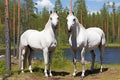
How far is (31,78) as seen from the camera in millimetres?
12438

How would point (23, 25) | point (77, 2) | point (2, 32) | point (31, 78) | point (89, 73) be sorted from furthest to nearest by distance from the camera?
point (77, 2)
point (23, 25)
point (2, 32)
point (89, 73)
point (31, 78)

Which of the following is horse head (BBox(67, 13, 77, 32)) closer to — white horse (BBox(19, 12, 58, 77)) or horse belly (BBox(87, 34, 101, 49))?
white horse (BBox(19, 12, 58, 77))

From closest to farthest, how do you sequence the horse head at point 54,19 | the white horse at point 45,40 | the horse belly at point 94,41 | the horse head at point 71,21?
the horse head at point 71,21 < the horse head at point 54,19 < the white horse at point 45,40 < the horse belly at point 94,41

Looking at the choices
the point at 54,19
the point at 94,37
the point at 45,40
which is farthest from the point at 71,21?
the point at 94,37

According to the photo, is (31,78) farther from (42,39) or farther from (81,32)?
(81,32)

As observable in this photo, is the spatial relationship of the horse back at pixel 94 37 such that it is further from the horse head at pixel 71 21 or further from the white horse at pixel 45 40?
the white horse at pixel 45 40

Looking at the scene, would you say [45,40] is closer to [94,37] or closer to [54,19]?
[54,19]

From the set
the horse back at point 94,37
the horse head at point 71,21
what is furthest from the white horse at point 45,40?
the horse back at point 94,37

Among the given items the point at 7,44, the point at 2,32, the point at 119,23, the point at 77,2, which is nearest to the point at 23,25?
the point at 2,32

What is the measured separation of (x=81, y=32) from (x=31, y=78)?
3213 millimetres

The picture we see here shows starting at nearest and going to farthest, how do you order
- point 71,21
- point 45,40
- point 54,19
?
1. point 71,21
2. point 54,19
3. point 45,40

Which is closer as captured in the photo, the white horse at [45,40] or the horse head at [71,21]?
the horse head at [71,21]

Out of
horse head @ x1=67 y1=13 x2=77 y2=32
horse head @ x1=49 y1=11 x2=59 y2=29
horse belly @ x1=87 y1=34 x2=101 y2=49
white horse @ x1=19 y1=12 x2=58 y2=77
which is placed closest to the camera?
horse head @ x1=67 y1=13 x2=77 y2=32

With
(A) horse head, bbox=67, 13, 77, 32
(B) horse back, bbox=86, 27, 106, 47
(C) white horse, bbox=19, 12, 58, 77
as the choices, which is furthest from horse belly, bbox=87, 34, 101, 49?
(C) white horse, bbox=19, 12, 58, 77
